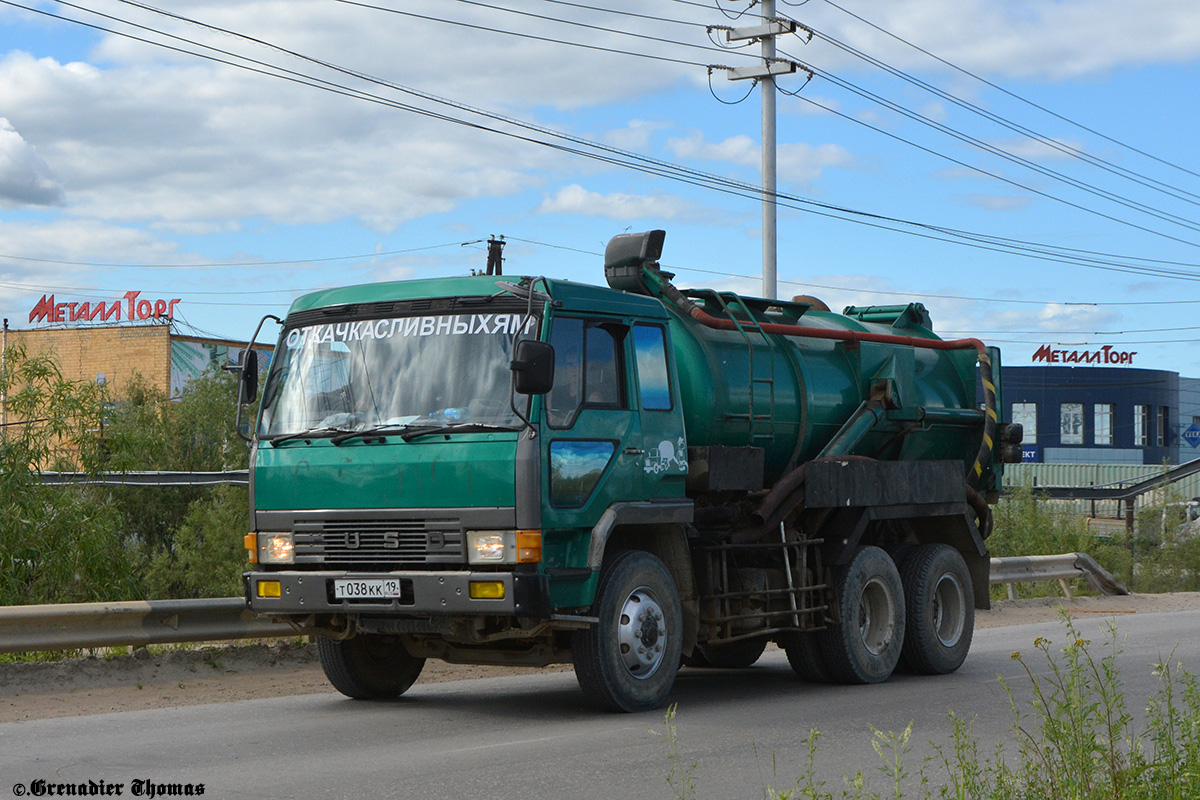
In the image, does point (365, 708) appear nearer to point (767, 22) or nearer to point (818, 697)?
point (818, 697)

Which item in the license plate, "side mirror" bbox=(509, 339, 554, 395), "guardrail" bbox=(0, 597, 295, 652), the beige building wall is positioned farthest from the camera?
the beige building wall

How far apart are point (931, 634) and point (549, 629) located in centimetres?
446

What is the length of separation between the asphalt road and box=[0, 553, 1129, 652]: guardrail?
3.27 feet

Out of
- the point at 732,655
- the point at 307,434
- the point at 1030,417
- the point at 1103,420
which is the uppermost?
the point at 1030,417

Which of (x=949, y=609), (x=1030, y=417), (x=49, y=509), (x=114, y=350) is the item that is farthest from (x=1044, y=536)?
(x=1030, y=417)

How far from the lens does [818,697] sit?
10016mm

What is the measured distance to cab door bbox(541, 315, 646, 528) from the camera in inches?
327

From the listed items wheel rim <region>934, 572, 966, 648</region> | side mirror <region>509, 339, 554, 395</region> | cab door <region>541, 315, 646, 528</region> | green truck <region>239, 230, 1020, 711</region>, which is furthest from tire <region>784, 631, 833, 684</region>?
side mirror <region>509, 339, 554, 395</region>

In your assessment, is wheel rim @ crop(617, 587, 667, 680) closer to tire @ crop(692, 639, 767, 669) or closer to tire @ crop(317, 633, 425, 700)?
tire @ crop(317, 633, 425, 700)

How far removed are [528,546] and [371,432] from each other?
126cm

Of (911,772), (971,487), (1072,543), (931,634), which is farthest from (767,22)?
(911,772)

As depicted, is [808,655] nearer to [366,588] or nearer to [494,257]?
[366,588]

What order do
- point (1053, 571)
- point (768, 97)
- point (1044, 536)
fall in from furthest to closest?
point (1044, 536) < point (768, 97) < point (1053, 571)

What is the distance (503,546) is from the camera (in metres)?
8.04
